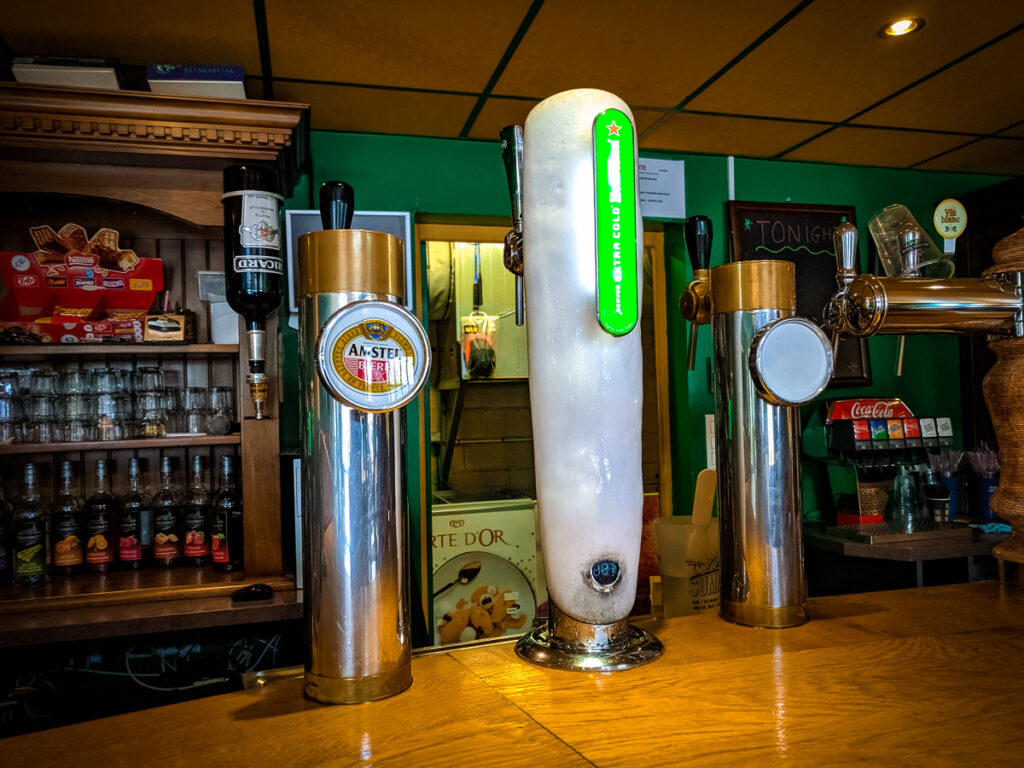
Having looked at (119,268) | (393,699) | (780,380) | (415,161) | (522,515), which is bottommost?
(522,515)

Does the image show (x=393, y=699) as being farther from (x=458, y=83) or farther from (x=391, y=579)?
(x=458, y=83)

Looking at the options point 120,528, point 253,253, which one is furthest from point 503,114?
point 120,528

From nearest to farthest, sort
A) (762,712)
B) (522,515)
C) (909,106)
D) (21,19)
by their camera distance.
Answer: (762,712)
(21,19)
(909,106)
(522,515)

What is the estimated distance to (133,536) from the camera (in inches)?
91.3

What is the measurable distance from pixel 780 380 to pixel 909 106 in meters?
2.44

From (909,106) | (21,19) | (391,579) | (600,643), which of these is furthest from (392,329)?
(909,106)

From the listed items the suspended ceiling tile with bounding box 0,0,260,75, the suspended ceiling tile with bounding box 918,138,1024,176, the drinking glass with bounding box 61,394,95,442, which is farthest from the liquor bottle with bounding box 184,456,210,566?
the suspended ceiling tile with bounding box 918,138,1024,176

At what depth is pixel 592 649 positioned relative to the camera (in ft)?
2.29

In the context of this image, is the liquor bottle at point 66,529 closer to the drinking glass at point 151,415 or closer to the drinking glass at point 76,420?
the drinking glass at point 76,420

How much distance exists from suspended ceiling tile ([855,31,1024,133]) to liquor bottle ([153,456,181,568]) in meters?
2.81

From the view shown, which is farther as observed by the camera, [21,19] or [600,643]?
[21,19]

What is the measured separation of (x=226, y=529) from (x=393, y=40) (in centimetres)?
152

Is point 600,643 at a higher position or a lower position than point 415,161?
lower

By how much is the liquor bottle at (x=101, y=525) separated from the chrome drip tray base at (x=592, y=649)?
2.00m
